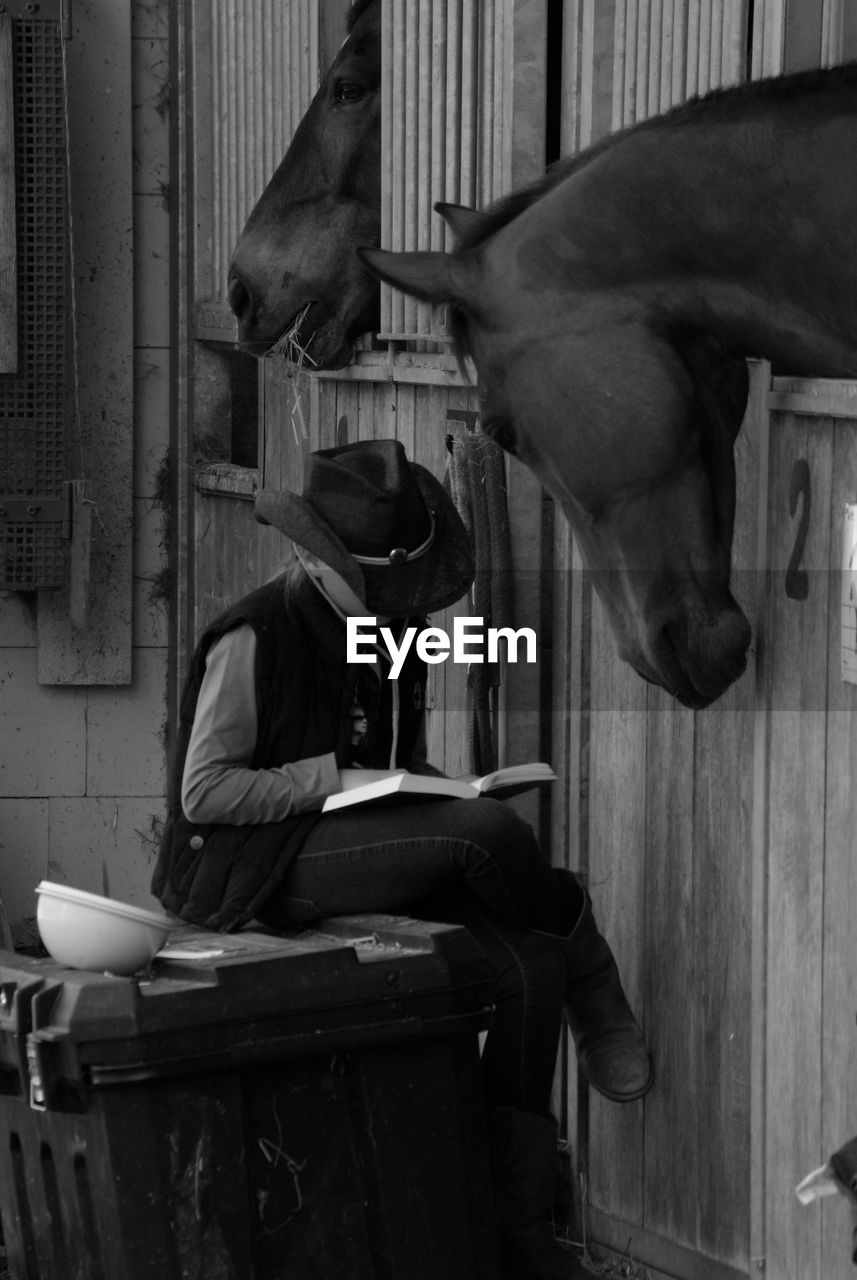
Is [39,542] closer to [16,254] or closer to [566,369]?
[16,254]

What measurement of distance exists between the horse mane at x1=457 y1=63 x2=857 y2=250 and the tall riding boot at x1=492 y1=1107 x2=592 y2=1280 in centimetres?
170

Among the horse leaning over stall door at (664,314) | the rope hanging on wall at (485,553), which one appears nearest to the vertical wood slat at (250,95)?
the rope hanging on wall at (485,553)

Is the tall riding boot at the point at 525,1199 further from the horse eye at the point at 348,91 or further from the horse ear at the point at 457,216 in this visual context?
the horse eye at the point at 348,91

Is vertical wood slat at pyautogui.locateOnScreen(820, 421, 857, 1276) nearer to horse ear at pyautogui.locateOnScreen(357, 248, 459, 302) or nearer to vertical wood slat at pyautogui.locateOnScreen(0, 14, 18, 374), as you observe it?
horse ear at pyautogui.locateOnScreen(357, 248, 459, 302)

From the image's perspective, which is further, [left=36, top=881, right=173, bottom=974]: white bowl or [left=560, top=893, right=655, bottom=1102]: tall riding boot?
[left=560, top=893, right=655, bottom=1102]: tall riding boot

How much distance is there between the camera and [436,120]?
4.42 metres

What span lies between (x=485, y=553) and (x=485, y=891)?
2.73 feet

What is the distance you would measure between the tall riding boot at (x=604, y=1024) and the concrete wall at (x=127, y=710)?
11.7 ft

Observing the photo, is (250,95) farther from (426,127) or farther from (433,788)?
(433,788)

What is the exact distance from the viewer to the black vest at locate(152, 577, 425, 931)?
359cm

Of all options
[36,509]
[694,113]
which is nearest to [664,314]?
[694,113]

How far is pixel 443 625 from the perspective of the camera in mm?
4465

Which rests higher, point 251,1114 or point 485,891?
point 485,891

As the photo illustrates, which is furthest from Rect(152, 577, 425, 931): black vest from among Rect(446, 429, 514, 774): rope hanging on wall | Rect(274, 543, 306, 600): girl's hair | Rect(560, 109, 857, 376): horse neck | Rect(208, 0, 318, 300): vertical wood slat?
Rect(208, 0, 318, 300): vertical wood slat
